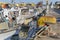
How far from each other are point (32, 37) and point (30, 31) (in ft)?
1.73

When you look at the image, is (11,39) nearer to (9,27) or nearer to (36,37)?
(36,37)

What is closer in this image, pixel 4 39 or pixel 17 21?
pixel 4 39

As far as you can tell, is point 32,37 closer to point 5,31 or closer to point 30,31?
point 30,31

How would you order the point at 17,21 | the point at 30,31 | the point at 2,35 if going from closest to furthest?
the point at 30,31 → the point at 2,35 → the point at 17,21

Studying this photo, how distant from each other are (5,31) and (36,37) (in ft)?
8.55

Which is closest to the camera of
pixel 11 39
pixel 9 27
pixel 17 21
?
pixel 11 39

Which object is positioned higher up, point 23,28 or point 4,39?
point 23,28

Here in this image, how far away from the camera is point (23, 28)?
8328 mm

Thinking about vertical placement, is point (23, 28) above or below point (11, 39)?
above

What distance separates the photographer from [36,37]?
8375 millimetres

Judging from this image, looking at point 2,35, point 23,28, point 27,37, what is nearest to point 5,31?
point 2,35

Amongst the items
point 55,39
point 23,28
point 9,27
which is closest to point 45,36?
point 55,39

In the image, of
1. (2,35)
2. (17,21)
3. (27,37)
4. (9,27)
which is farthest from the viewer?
(17,21)

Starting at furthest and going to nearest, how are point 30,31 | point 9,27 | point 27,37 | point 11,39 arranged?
1. point 9,27
2. point 11,39
3. point 30,31
4. point 27,37
